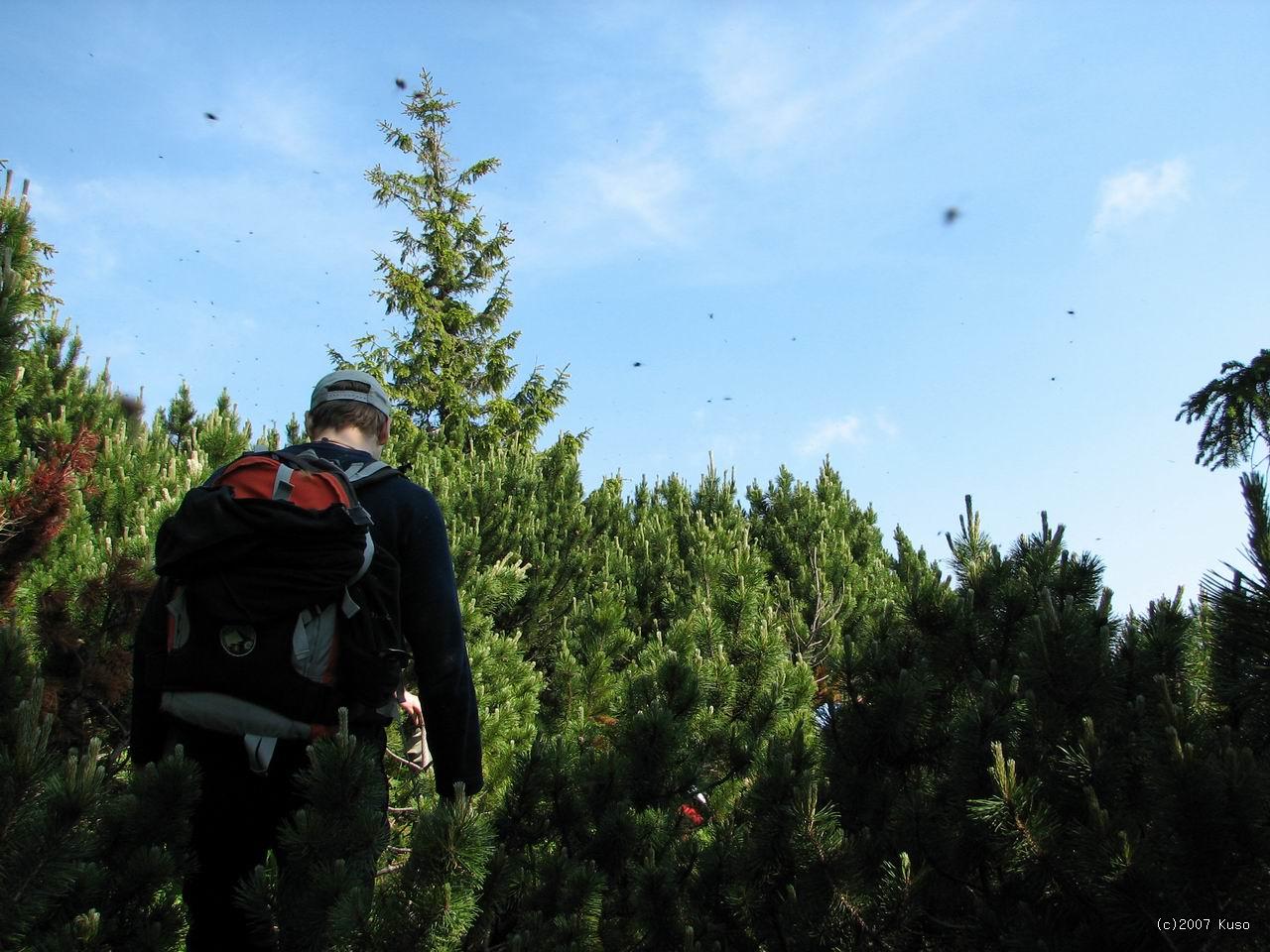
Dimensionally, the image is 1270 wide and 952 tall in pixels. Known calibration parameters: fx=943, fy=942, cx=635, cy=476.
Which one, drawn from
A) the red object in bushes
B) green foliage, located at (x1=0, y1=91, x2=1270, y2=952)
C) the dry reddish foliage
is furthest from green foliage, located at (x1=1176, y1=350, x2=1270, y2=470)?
the dry reddish foliage

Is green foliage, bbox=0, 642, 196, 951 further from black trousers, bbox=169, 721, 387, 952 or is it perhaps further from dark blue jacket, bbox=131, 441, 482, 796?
dark blue jacket, bbox=131, 441, 482, 796

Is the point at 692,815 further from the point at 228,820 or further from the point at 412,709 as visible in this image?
the point at 228,820

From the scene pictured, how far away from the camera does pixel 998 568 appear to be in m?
3.58

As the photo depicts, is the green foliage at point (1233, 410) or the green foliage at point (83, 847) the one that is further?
the green foliage at point (1233, 410)

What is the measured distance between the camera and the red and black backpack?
224cm

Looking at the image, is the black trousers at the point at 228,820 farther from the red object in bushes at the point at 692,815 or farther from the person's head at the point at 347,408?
the red object in bushes at the point at 692,815

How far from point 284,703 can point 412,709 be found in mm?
585

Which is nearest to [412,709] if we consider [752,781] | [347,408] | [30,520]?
[347,408]

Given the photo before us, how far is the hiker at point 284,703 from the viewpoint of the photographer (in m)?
2.26

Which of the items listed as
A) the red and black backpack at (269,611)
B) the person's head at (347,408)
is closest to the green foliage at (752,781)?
the red and black backpack at (269,611)

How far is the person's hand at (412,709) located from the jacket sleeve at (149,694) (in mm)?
616

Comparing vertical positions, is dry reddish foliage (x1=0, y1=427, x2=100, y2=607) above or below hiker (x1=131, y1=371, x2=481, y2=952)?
above

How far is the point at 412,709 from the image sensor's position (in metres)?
2.78

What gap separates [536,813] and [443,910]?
1.29m
